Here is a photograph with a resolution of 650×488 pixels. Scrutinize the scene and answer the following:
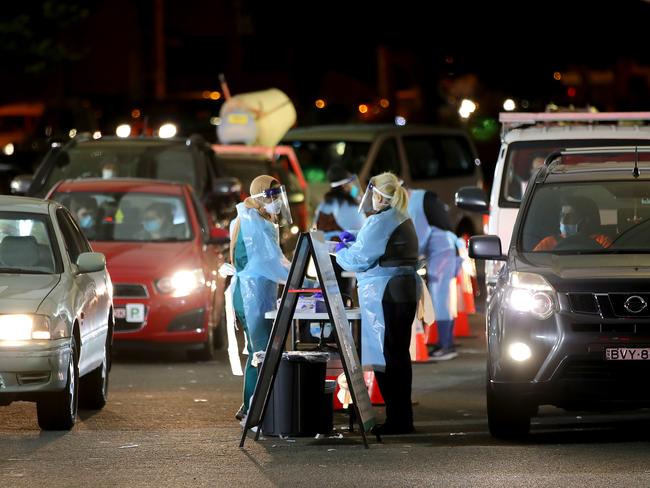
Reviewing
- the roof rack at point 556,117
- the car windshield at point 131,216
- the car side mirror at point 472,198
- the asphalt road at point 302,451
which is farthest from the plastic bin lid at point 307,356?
the car windshield at point 131,216

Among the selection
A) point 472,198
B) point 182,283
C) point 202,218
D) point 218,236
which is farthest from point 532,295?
point 202,218

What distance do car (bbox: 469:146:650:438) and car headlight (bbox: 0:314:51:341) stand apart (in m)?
2.78

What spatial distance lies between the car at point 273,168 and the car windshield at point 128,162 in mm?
1075

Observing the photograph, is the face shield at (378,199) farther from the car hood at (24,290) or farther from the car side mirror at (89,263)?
the car hood at (24,290)

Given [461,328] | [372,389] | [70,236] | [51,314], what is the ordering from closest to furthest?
[51,314] < [70,236] < [372,389] < [461,328]

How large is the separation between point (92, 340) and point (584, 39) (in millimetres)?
37846

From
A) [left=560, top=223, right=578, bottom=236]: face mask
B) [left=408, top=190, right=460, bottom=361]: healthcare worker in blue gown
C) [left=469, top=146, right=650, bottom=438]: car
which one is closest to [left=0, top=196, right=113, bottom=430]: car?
[left=469, top=146, right=650, bottom=438]: car

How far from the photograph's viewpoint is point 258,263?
1310 centimetres

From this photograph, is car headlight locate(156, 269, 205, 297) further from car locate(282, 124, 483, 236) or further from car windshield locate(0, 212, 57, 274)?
car locate(282, 124, 483, 236)

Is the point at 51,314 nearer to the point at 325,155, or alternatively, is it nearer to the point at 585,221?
the point at 585,221

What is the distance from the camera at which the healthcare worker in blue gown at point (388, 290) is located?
12.6 metres

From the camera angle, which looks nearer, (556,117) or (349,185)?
(556,117)

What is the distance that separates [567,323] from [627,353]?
0.40 m

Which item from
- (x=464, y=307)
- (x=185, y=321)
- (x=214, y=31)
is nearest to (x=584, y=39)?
(x=214, y=31)
